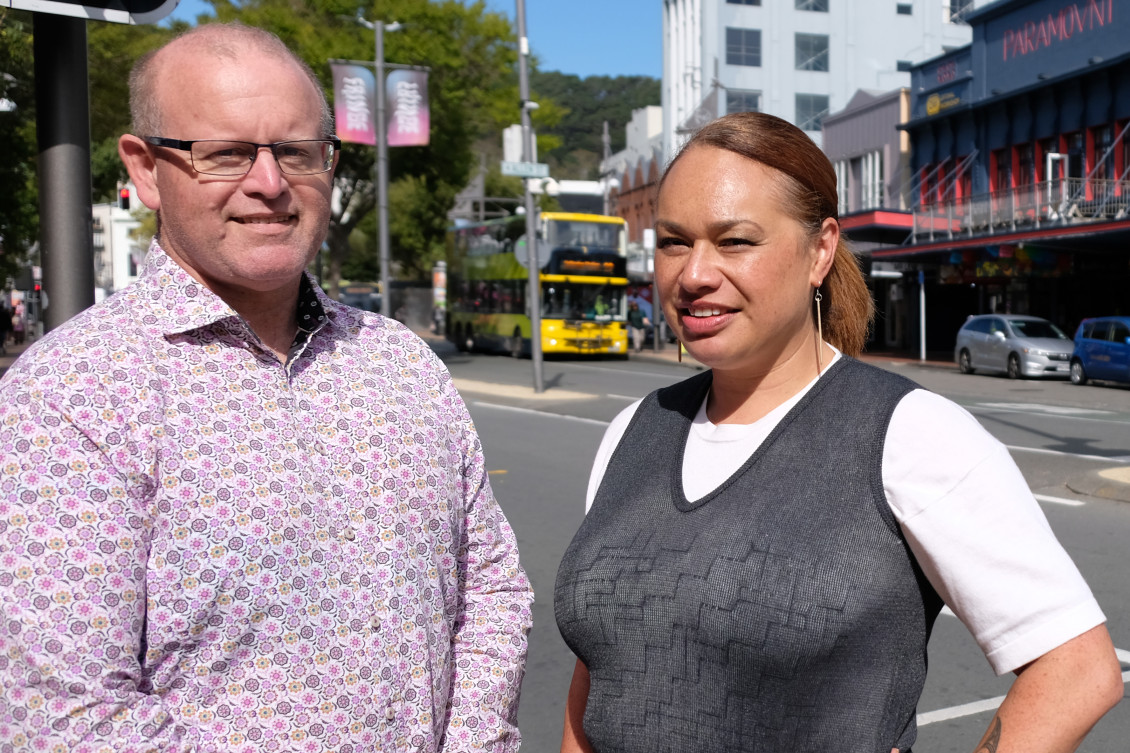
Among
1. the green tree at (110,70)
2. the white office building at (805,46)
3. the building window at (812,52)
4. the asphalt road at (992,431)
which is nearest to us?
the asphalt road at (992,431)

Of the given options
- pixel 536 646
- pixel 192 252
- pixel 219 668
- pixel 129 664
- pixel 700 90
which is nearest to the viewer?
pixel 129 664

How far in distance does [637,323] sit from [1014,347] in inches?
555

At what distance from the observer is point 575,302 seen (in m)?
34.1

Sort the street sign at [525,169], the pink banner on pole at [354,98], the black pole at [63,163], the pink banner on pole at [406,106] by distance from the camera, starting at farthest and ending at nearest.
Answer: the pink banner on pole at [406,106], the pink banner on pole at [354,98], the street sign at [525,169], the black pole at [63,163]

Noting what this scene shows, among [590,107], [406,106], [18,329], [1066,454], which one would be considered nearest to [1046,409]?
[1066,454]

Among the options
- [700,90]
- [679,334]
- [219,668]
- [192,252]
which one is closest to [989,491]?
[679,334]

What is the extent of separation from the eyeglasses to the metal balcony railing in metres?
27.2

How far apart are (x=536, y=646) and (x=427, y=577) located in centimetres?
401

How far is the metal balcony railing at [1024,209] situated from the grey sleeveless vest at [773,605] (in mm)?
26894

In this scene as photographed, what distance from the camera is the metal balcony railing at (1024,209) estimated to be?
27703 mm

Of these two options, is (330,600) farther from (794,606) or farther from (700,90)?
(700,90)

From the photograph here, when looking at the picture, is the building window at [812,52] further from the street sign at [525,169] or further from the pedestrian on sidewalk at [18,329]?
the street sign at [525,169]

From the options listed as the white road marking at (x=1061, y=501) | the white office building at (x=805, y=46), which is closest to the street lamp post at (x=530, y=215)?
the white road marking at (x=1061, y=501)

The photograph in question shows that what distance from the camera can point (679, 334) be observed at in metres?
2.23
